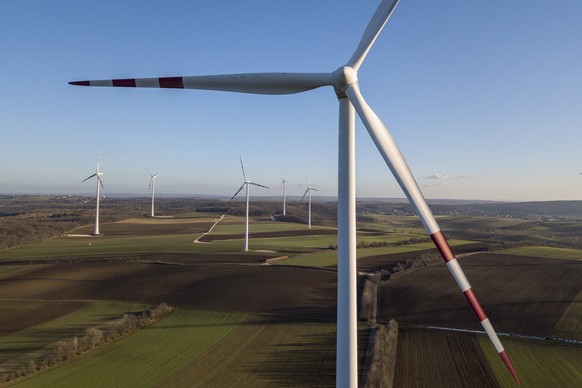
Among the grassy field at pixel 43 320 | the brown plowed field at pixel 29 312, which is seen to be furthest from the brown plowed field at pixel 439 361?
the brown plowed field at pixel 29 312

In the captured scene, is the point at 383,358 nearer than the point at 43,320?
Yes

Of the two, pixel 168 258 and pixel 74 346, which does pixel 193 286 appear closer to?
pixel 74 346

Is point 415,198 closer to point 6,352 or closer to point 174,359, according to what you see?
point 174,359

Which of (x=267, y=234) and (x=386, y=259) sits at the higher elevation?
(x=267, y=234)

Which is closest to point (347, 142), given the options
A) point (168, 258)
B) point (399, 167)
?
point (399, 167)

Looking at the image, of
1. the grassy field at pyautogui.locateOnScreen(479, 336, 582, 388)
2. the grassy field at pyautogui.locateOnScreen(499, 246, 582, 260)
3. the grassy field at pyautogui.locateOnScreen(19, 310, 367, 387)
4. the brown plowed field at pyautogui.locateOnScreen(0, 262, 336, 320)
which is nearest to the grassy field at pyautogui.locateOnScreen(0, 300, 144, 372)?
the brown plowed field at pyautogui.locateOnScreen(0, 262, 336, 320)

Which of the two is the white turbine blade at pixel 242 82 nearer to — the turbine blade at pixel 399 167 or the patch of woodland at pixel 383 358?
the turbine blade at pixel 399 167
